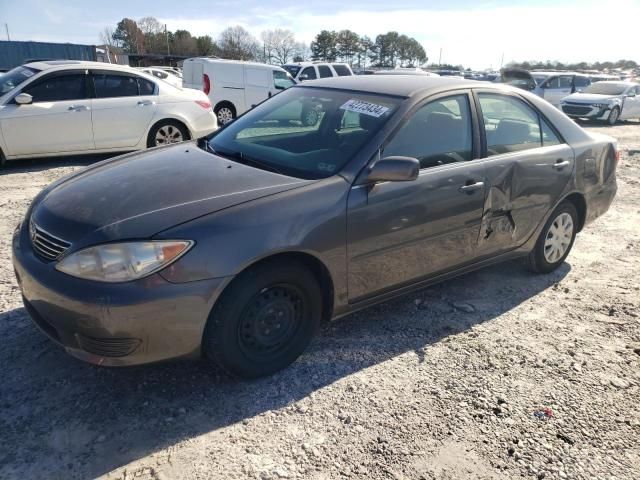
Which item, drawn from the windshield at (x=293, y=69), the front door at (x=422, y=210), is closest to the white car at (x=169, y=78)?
the windshield at (x=293, y=69)

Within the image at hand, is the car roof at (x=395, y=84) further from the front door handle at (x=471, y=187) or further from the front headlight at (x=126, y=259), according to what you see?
the front headlight at (x=126, y=259)

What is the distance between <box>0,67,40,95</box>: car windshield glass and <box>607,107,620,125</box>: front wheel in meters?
17.3

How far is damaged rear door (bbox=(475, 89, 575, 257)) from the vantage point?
3676mm

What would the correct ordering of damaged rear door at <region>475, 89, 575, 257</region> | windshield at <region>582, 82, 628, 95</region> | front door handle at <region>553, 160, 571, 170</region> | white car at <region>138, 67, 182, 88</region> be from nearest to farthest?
damaged rear door at <region>475, 89, 575, 257</region> → front door handle at <region>553, 160, 571, 170</region> → white car at <region>138, 67, 182, 88</region> → windshield at <region>582, 82, 628, 95</region>

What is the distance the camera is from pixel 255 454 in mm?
2371

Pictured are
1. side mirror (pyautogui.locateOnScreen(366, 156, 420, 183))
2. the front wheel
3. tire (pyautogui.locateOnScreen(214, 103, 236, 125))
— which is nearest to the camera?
side mirror (pyautogui.locateOnScreen(366, 156, 420, 183))

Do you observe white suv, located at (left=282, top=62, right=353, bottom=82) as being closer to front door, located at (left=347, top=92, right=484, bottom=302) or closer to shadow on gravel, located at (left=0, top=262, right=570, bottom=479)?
front door, located at (left=347, top=92, right=484, bottom=302)

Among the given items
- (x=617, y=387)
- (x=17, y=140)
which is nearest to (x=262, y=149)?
(x=617, y=387)

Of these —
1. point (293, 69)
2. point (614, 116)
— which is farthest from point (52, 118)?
point (614, 116)

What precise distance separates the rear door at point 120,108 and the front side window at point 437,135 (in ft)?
19.4

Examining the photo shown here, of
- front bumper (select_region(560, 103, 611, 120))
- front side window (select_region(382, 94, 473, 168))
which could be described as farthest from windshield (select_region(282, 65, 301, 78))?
front side window (select_region(382, 94, 473, 168))

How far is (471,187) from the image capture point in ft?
11.4

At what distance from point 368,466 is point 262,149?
2.05m

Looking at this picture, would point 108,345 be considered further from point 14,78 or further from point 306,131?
point 14,78
